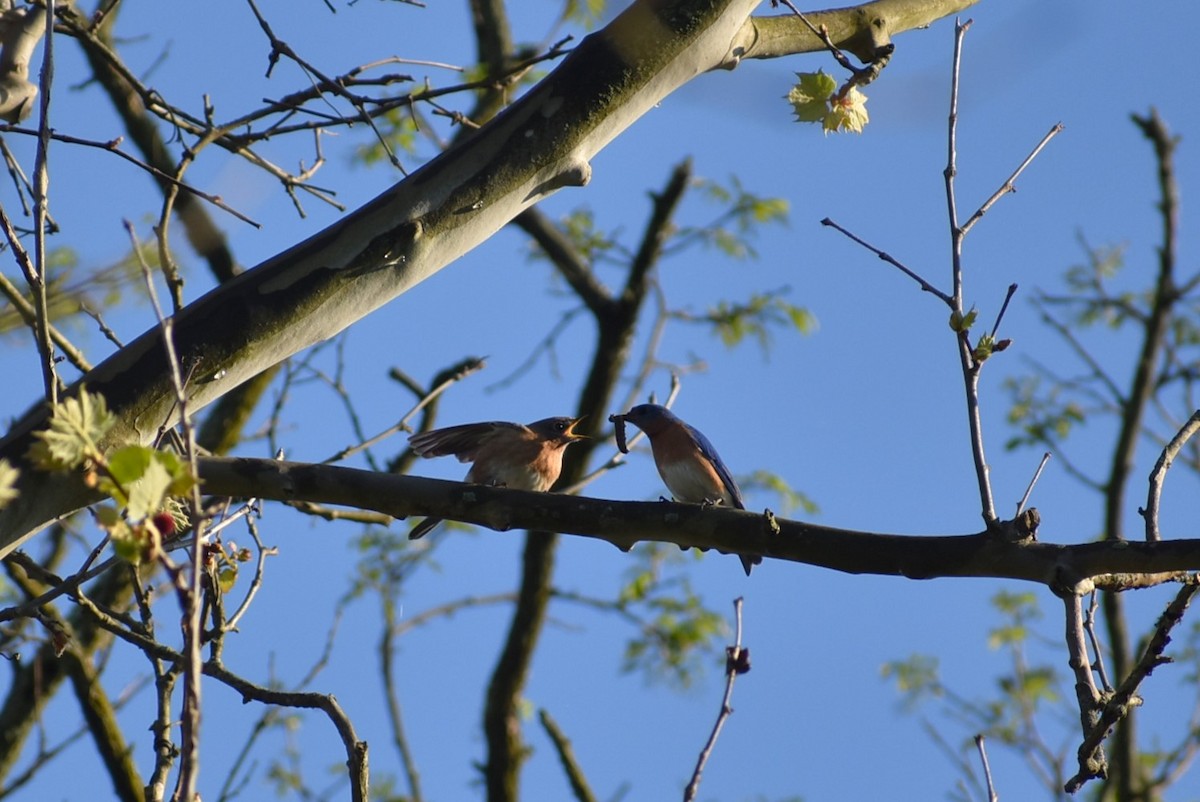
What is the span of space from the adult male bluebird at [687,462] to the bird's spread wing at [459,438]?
620 mm

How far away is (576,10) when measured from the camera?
8.57 metres

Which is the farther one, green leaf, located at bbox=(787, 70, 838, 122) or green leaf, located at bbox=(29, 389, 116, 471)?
green leaf, located at bbox=(787, 70, 838, 122)

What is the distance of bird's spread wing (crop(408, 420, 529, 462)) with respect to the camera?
6.22 meters

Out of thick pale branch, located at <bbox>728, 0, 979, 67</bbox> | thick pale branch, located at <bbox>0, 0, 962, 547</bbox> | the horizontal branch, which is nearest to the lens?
the horizontal branch

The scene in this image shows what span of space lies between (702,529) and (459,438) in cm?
325

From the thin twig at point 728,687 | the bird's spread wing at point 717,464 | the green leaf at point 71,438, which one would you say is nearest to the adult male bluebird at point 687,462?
the bird's spread wing at point 717,464

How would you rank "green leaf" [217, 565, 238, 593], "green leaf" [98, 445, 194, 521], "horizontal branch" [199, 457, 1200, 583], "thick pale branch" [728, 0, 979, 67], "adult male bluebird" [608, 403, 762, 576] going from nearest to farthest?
"green leaf" [98, 445, 194, 521] → "horizontal branch" [199, 457, 1200, 583] → "green leaf" [217, 565, 238, 593] → "thick pale branch" [728, 0, 979, 67] → "adult male bluebird" [608, 403, 762, 576]

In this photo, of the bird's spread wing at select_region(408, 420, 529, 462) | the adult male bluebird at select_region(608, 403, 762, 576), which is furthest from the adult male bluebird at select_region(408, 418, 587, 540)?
the adult male bluebird at select_region(608, 403, 762, 576)

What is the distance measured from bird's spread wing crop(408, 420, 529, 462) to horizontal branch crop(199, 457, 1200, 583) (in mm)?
2716

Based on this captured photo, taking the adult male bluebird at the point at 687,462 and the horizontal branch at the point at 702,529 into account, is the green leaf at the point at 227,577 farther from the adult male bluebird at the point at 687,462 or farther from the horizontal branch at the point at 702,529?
the adult male bluebird at the point at 687,462

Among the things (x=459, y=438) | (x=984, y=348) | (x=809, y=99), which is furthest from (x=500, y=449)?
(x=984, y=348)

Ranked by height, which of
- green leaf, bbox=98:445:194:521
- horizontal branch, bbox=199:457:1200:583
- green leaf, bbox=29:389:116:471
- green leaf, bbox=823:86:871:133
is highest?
green leaf, bbox=823:86:871:133

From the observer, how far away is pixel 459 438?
635 centimetres

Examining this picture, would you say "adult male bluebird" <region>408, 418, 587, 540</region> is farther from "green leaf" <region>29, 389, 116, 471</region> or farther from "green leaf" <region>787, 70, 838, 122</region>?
"green leaf" <region>29, 389, 116, 471</region>
